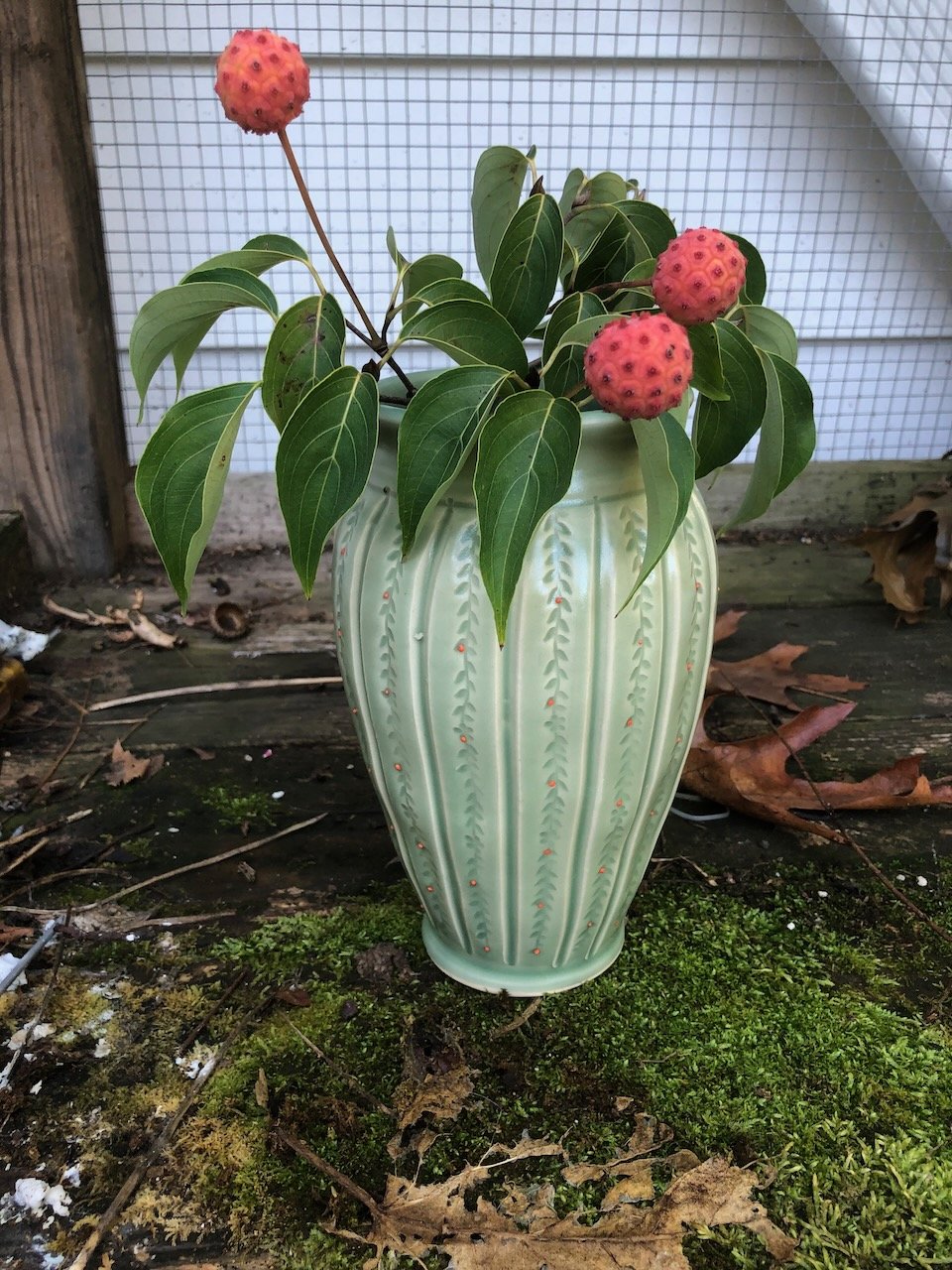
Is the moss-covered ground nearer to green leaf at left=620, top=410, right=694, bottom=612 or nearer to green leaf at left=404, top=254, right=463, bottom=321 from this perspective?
green leaf at left=620, top=410, right=694, bottom=612

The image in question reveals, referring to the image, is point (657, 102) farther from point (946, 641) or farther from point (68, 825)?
point (68, 825)

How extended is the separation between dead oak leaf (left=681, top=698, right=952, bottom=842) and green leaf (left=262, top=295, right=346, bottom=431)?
70cm

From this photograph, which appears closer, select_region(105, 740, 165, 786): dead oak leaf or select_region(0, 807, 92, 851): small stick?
select_region(0, 807, 92, 851): small stick

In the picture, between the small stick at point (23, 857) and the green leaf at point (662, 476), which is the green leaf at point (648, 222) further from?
the small stick at point (23, 857)

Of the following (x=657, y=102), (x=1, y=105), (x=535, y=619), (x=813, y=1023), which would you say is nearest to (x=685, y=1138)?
(x=813, y=1023)

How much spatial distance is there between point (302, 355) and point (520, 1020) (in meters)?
0.60

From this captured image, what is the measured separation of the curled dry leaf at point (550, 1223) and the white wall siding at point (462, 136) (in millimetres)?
1558

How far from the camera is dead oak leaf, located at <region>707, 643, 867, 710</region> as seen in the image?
142cm

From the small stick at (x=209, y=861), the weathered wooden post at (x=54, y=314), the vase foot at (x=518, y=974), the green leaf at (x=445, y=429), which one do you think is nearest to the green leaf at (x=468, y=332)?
the green leaf at (x=445, y=429)

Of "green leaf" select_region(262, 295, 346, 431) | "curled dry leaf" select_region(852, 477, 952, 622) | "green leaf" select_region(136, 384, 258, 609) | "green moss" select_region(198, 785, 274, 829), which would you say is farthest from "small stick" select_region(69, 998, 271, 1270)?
"curled dry leaf" select_region(852, 477, 952, 622)

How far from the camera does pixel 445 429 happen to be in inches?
26.0

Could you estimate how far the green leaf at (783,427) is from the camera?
0.74 meters

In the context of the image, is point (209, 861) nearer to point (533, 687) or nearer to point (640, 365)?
point (533, 687)

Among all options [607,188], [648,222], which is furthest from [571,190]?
[648,222]
